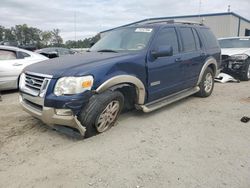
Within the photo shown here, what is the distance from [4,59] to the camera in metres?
7.14

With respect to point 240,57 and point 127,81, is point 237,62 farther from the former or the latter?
point 127,81

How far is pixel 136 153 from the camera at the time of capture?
3.46 metres

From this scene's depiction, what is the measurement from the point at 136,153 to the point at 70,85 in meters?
1.30

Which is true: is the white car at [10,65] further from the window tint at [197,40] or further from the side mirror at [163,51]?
the window tint at [197,40]

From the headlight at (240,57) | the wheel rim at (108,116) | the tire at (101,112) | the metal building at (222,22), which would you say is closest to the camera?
the tire at (101,112)

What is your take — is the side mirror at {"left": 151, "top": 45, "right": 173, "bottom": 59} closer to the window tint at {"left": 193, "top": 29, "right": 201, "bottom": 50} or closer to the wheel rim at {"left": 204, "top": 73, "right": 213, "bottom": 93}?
the window tint at {"left": 193, "top": 29, "right": 201, "bottom": 50}

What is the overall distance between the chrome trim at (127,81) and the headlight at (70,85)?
0.27m

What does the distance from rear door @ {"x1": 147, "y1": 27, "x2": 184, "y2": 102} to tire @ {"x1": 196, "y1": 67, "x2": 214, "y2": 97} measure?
1.13m

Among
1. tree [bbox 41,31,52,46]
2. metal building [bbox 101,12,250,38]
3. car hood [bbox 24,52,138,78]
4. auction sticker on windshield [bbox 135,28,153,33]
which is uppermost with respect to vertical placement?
tree [bbox 41,31,52,46]

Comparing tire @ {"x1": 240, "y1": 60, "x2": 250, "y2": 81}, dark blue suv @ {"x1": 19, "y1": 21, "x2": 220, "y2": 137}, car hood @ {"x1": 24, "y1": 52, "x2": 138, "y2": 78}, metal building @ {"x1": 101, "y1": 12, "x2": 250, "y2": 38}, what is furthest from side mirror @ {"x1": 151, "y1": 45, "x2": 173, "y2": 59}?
metal building @ {"x1": 101, "y1": 12, "x2": 250, "y2": 38}

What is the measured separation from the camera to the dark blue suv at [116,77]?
11.8 ft

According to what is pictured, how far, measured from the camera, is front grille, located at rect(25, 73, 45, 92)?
12.5 feet

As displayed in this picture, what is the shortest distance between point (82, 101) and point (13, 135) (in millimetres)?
1388

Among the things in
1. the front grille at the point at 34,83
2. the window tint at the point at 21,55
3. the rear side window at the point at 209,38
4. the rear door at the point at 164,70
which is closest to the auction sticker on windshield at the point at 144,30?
the rear door at the point at 164,70
